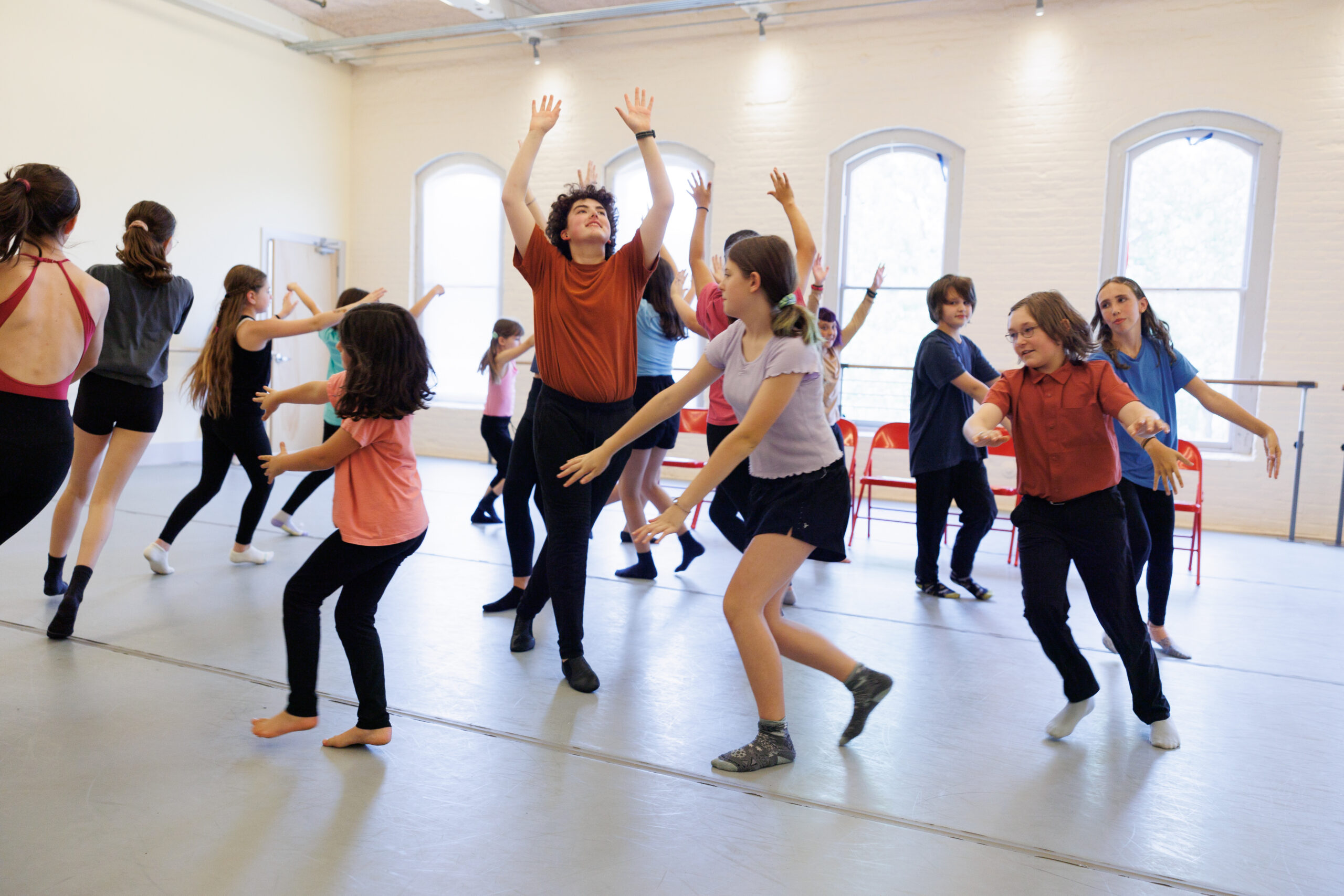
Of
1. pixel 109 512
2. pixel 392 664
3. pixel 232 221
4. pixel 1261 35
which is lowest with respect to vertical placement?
pixel 392 664

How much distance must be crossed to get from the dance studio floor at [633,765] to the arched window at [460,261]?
6014mm

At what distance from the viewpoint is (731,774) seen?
236 cm

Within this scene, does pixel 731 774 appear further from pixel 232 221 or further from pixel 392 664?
pixel 232 221

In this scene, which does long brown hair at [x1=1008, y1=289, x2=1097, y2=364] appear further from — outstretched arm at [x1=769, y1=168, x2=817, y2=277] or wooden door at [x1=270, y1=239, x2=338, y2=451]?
wooden door at [x1=270, y1=239, x2=338, y2=451]

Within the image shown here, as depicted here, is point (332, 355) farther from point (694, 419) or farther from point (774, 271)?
point (774, 271)

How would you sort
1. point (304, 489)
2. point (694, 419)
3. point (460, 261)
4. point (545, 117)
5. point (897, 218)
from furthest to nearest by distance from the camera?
1. point (460, 261)
2. point (897, 218)
3. point (694, 419)
4. point (304, 489)
5. point (545, 117)

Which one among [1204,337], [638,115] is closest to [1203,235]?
[1204,337]

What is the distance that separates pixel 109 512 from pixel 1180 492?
6.74 meters

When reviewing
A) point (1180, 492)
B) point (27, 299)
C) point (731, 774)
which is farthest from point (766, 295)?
point (1180, 492)

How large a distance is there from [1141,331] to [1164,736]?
4.79 feet

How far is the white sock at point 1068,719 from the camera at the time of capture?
2.67 metres

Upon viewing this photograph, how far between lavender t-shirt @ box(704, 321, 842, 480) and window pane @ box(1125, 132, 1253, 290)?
5.86m

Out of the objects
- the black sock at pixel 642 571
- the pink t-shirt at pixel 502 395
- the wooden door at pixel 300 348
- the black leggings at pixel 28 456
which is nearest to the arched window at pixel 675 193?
the pink t-shirt at pixel 502 395

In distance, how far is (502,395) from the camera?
583 centimetres
